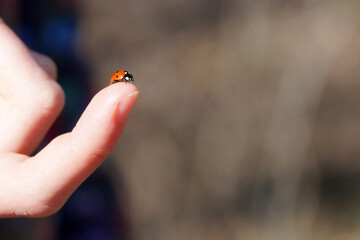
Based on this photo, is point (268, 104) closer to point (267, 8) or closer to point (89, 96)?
point (267, 8)

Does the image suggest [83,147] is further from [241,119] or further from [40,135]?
[241,119]

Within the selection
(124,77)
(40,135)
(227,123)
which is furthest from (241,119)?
(40,135)

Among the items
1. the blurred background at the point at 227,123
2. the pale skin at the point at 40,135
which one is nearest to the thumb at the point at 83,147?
the pale skin at the point at 40,135

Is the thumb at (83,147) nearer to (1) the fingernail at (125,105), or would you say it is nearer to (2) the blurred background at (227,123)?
(1) the fingernail at (125,105)

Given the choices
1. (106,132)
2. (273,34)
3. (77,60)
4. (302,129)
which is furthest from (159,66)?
(106,132)

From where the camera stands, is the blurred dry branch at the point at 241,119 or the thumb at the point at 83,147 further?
the blurred dry branch at the point at 241,119

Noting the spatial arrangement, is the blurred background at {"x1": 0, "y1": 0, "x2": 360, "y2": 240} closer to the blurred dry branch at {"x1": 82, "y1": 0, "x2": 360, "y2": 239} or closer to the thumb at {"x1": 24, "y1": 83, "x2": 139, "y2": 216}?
the blurred dry branch at {"x1": 82, "y1": 0, "x2": 360, "y2": 239}

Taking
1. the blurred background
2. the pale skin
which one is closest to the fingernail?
the pale skin
